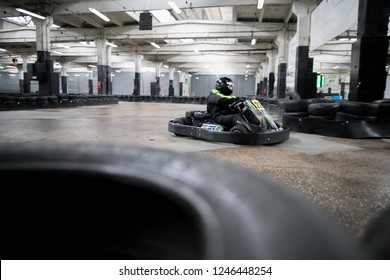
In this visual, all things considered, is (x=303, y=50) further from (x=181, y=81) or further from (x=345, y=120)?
(x=181, y=81)

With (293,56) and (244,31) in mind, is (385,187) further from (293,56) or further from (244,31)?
(244,31)

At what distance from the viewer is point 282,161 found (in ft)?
10.1

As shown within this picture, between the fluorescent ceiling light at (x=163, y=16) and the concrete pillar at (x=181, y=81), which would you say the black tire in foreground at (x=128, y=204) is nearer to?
the fluorescent ceiling light at (x=163, y=16)

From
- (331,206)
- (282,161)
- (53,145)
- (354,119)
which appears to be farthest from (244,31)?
(53,145)

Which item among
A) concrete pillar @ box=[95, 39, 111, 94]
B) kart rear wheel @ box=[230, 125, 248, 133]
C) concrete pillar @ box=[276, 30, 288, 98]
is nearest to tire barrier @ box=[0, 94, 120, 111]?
concrete pillar @ box=[95, 39, 111, 94]

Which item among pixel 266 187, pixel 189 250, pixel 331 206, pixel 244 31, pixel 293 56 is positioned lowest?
pixel 331 206

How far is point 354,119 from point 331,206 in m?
3.48

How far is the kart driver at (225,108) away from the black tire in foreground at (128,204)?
367cm

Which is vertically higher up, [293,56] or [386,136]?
[293,56]

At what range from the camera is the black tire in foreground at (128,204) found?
19.1 inches

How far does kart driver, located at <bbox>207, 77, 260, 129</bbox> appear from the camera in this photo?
14.3ft

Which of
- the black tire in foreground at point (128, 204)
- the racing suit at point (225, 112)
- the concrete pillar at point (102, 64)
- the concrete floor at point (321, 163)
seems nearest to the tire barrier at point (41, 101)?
the concrete pillar at point (102, 64)

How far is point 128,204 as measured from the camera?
0.64m

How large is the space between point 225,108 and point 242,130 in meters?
0.57
